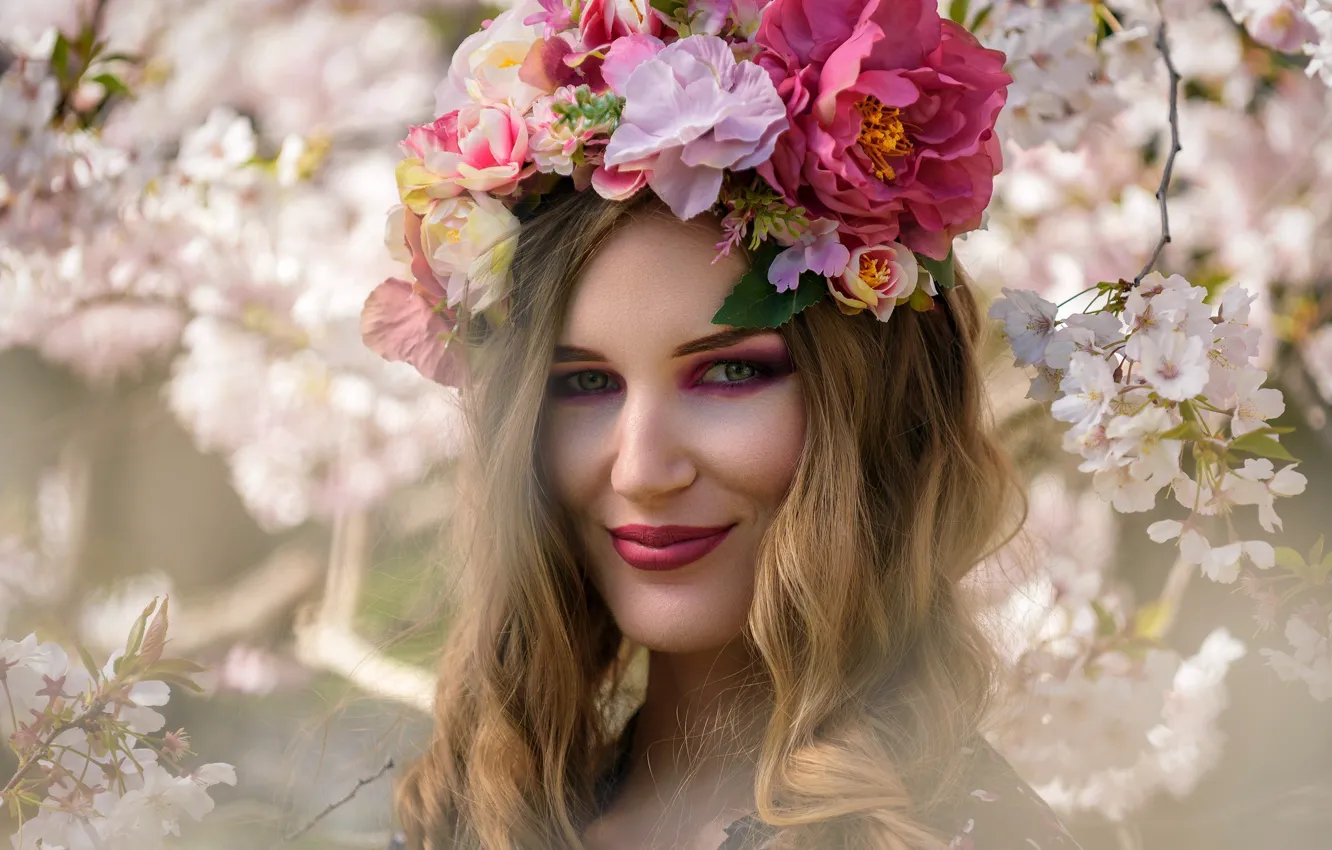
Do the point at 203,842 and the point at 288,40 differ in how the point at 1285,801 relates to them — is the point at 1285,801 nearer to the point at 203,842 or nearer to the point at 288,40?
the point at 203,842

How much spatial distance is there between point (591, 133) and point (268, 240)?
1.47 meters

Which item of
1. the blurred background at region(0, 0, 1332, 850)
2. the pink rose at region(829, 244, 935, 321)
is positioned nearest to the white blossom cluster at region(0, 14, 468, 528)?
the blurred background at region(0, 0, 1332, 850)

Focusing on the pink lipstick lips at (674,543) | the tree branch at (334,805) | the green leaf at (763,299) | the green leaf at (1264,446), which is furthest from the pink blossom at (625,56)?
the tree branch at (334,805)

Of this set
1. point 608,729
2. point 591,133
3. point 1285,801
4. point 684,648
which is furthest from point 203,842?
point 1285,801

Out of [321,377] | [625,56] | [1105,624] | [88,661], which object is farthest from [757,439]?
[321,377]

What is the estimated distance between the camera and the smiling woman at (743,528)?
46.6 inches

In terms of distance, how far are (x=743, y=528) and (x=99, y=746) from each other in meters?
0.65

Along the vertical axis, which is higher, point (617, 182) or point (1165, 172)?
point (617, 182)

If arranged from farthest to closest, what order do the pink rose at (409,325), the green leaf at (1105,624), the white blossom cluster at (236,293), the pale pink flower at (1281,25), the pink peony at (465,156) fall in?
1. the white blossom cluster at (236,293)
2. the green leaf at (1105,624)
3. the pale pink flower at (1281,25)
4. the pink rose at (409,325)
5. the pink peony at (465,156)

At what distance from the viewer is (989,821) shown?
121 centimetres

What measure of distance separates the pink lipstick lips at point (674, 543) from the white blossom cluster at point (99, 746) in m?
0.44

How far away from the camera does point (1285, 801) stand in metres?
2.06

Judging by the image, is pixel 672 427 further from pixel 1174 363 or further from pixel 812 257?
pixel 1174 363

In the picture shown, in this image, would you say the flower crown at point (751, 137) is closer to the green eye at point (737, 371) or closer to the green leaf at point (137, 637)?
the green eye at point (737, 371)
